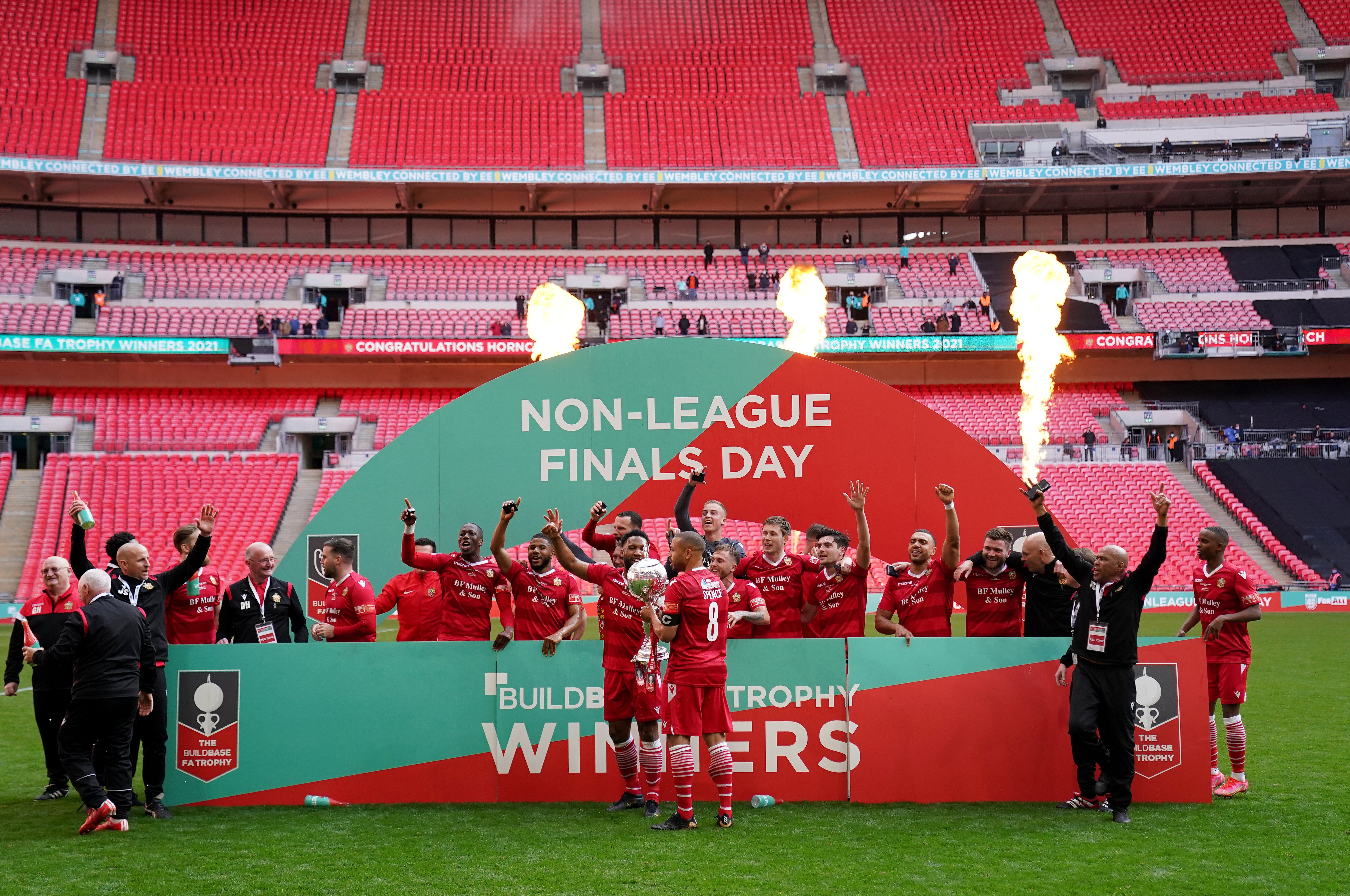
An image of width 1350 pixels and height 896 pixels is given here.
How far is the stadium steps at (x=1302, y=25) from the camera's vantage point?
41812 mm

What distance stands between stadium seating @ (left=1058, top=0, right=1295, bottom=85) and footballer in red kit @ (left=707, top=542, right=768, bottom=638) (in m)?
39.3

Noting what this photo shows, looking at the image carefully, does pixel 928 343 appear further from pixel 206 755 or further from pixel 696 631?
pixel 206 755

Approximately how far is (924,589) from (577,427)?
3.39m

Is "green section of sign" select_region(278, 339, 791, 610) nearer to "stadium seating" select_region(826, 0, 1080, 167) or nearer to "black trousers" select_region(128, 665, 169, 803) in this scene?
"black trousers" select_region(128, 665, 169, 803)

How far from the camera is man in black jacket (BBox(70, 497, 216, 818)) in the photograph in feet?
26.9

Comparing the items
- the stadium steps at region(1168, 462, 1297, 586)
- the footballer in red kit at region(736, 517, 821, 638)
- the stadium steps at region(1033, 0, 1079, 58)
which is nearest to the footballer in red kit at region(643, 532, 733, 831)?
the footballer in red kit at region(736, 517, 821, 638)

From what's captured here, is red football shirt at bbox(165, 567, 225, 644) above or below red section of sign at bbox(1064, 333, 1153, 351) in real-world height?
below

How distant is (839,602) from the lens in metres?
9.06

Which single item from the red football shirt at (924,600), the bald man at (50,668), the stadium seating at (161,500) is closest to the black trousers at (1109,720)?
the red football shirt at (924,600)

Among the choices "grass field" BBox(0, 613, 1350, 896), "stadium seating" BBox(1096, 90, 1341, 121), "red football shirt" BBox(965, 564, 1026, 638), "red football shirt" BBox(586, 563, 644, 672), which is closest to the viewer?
"grass field" BBox(0, 613, 1350, 896)

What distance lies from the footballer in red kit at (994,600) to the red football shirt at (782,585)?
1.26m

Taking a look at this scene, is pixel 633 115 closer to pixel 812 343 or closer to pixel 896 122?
pixel 896 122

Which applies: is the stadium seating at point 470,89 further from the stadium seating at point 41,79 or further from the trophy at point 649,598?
the trophy at point 649,598

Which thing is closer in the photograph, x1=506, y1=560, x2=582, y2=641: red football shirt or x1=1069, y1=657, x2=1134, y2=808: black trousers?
x1=1069, y1=657, x2=1134, y2=808: black trousers
